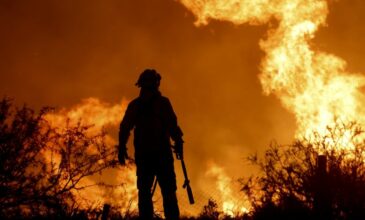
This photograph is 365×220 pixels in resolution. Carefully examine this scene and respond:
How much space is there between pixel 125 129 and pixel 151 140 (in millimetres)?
607

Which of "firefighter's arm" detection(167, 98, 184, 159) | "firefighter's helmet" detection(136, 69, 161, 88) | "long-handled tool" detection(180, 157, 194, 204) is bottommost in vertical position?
"long-handled tool" detection(180, 157, 194, 204)

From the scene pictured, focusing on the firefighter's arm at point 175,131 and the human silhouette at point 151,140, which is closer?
the human silhouette at point 151,140

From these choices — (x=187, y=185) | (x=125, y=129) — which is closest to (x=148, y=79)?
(x=125, y=129)

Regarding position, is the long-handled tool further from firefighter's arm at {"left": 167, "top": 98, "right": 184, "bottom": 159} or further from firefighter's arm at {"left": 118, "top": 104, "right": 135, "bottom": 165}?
firefighter's arm at {"left": 118, "top": 104, "right": 135, "bottom": 165}

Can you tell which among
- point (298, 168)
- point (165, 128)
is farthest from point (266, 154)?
point (165, 128)

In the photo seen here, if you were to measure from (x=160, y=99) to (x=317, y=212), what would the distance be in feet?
11.0

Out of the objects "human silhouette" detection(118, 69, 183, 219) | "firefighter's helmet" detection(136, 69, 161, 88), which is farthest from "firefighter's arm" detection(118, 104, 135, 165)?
"firefighter's helmet" detection(136, 69, 161, 88)

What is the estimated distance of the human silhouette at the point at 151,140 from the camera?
745 cm

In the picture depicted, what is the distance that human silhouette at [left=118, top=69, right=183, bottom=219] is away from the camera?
7453 millimetres

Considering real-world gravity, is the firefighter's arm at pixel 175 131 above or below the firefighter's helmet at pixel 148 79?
below

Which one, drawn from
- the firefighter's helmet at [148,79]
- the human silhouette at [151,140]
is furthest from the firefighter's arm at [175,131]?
the firefighter's helmet at [148,79]

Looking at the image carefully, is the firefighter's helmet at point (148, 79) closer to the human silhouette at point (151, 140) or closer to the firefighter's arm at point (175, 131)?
the human silhouette at point (151, 140)

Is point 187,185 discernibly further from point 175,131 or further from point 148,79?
point 148,79

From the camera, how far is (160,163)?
758cm
